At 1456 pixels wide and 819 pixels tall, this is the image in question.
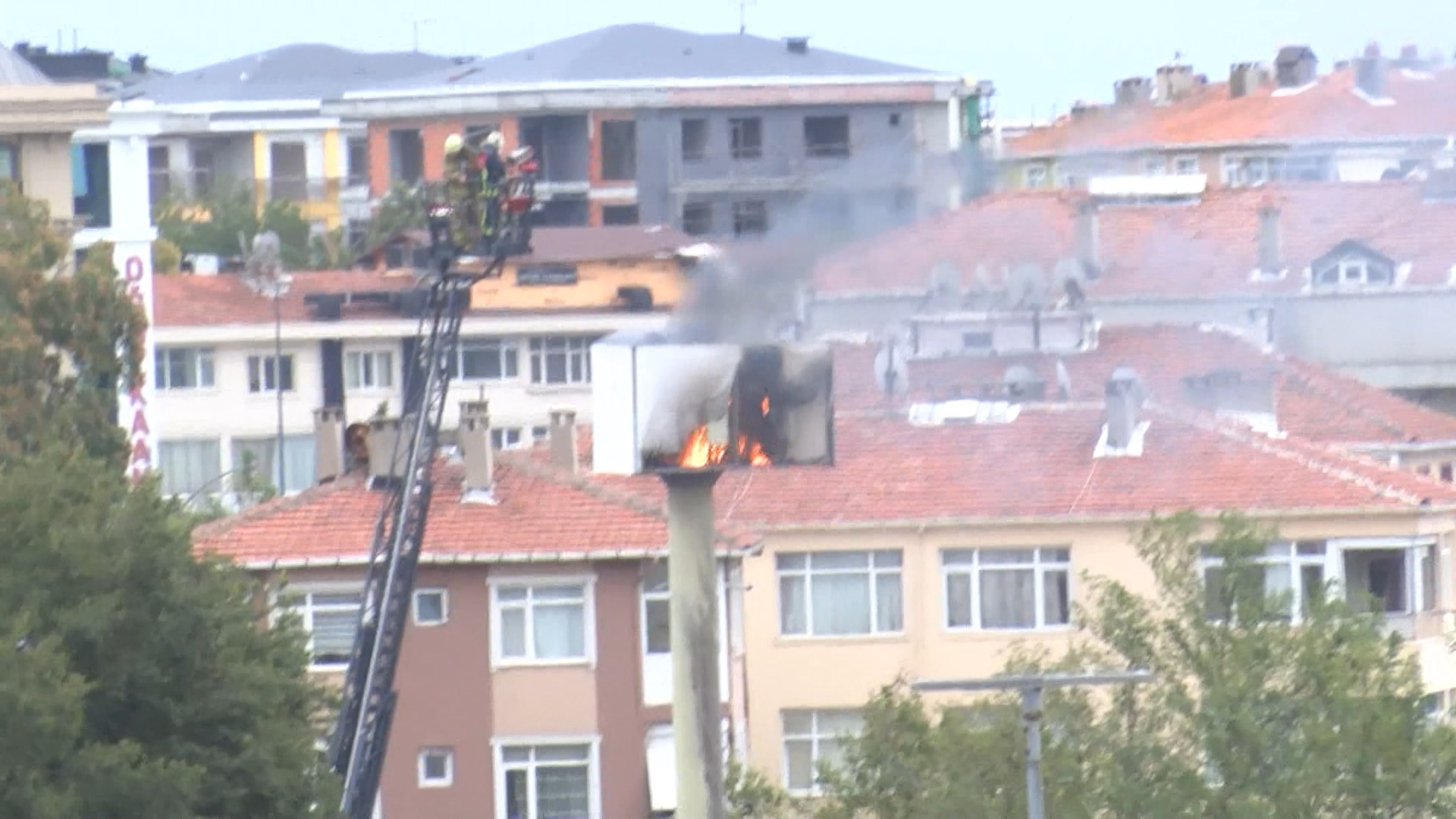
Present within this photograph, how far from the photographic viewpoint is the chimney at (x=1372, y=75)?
88.9 ft

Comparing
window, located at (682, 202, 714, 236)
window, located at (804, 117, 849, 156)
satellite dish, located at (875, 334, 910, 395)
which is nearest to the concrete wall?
satellite dish, located at (875, 334, 910, 395)

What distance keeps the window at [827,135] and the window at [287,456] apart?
12261 millimetres

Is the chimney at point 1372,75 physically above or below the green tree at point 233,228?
below

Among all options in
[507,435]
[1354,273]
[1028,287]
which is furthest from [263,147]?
[1028,287]

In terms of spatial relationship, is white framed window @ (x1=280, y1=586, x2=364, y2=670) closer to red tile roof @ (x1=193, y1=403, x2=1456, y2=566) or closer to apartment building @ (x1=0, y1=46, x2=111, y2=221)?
red tile roof @ (x1=193, y1=403, x2=1456, y2=566)

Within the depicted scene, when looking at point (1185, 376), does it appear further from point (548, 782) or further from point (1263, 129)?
point (548, 782)

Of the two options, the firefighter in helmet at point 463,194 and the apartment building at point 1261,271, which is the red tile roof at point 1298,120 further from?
the firefighter in helmet at point 463,194

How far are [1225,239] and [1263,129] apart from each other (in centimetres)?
154

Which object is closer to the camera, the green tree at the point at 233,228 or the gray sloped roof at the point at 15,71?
the gray sloped roof at the point at 15,71

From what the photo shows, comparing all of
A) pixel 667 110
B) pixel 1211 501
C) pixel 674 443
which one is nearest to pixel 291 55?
pixel 667 110

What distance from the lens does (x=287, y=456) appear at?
72.1 m

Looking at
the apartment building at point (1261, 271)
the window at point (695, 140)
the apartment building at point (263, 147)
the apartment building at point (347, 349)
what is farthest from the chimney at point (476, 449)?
the apartment building at point (263, 147)

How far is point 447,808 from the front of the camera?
39.2 m

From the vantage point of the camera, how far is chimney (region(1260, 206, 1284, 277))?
47.9m
